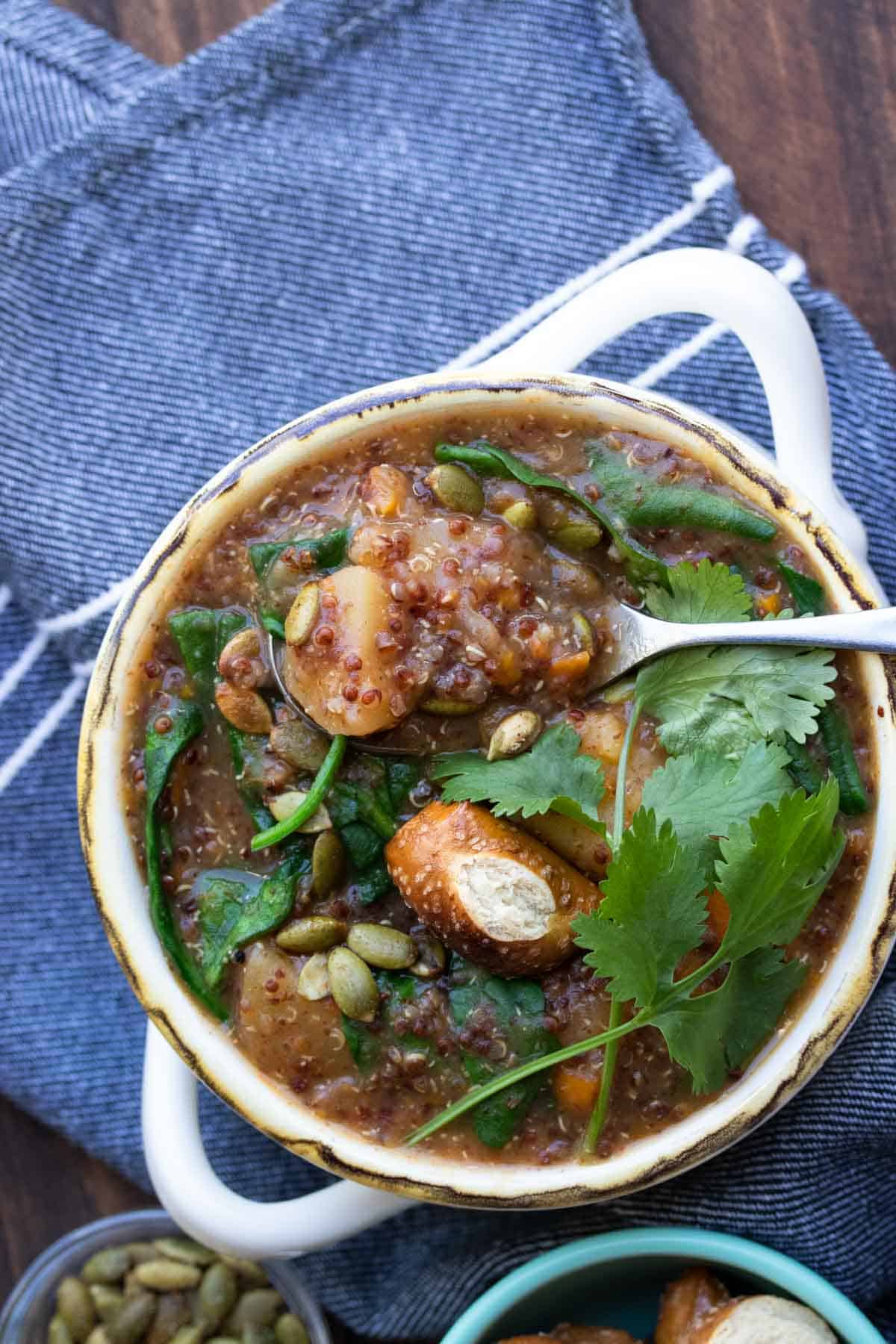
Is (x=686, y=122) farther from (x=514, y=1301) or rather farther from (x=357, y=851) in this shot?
(x=514, y=1301)

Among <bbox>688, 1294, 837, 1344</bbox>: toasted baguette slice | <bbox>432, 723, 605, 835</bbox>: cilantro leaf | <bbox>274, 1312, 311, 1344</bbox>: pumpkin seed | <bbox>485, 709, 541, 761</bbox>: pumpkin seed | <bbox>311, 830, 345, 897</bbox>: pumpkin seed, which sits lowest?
<bbox>274, 1312, 311, 1344</bbox>: pumpkin seed

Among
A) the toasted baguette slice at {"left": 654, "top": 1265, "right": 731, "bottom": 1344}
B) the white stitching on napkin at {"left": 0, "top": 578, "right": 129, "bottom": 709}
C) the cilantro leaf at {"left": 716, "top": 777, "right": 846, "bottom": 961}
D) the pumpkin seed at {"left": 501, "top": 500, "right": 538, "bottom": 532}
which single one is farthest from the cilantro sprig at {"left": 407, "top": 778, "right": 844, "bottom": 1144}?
the white stitching on napkin at {"left": 0, "top": 578, "right": 129, "bottom": 709}

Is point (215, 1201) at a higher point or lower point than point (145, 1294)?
higher

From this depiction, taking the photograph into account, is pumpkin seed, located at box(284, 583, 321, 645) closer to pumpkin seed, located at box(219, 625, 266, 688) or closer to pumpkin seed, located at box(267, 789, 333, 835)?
pumpkin seed, located at box(219, 625, 266, 688)

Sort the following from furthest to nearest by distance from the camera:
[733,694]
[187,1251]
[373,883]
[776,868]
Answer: [187,1251], [373,883], [733,694], [776,868]

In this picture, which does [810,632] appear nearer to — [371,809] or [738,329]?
[738,329]

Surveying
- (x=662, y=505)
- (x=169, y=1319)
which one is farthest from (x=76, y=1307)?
(x=662, y=505)
